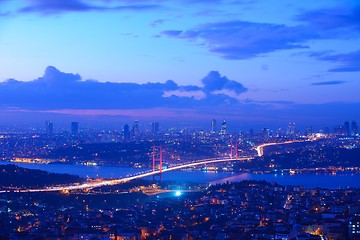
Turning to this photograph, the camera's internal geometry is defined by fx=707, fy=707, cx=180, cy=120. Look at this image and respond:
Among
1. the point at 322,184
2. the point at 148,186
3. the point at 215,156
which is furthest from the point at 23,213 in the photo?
the point at 215,156

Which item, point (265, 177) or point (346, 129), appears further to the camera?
point (346, 129)

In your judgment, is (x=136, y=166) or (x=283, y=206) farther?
(x=136, y=166)

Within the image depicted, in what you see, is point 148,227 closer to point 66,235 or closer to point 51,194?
point 66,235

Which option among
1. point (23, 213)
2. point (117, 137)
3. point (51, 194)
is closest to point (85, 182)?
point (51, 194)

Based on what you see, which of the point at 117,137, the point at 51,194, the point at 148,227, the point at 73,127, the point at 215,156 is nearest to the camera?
the point at 148,227

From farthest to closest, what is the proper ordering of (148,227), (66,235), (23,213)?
(23,213) < (148,227) < (66,235)

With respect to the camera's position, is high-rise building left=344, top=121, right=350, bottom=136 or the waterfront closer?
the waterfront

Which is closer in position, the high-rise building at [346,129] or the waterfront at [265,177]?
the waterfront at [265,177]

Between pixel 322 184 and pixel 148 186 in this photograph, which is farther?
pixel 322 184

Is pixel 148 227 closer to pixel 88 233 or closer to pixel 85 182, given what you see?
pixel 88 233
